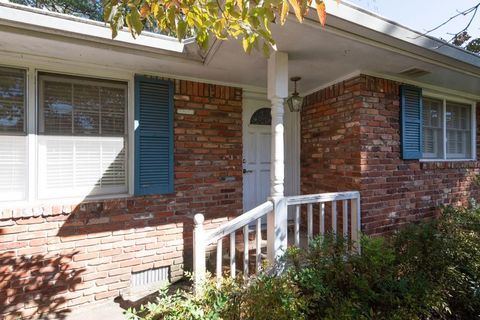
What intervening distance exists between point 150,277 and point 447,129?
502 centimetres

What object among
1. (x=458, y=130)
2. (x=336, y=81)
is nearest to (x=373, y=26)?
(x=336, y=81)

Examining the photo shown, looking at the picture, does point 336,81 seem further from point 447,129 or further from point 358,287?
point 358,287

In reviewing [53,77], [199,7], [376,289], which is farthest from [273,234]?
[53,77]

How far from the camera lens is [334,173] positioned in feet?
12.4

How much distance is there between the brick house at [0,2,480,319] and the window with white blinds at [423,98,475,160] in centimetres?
4

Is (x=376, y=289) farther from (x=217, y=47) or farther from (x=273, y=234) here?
(x=217, y=47)

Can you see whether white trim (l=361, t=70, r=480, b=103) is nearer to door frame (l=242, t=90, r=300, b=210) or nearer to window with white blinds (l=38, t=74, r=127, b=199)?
door frame (l=242, t=90, r=300, b=210)

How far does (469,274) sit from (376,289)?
1.04 metres

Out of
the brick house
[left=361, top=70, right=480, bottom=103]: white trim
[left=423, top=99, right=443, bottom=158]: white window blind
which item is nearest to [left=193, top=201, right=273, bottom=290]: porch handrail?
the brick house

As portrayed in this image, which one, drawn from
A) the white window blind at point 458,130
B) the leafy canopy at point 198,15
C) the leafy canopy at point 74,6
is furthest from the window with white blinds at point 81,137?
the leafy canopy at point 74,6

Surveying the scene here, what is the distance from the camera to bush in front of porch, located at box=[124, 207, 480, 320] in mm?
2014

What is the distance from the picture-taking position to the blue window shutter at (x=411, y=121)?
3672 millimetres

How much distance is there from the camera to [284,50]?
8.80ft

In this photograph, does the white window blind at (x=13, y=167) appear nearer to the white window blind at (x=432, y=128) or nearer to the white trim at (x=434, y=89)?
the white trim at (x=434, y=89)
